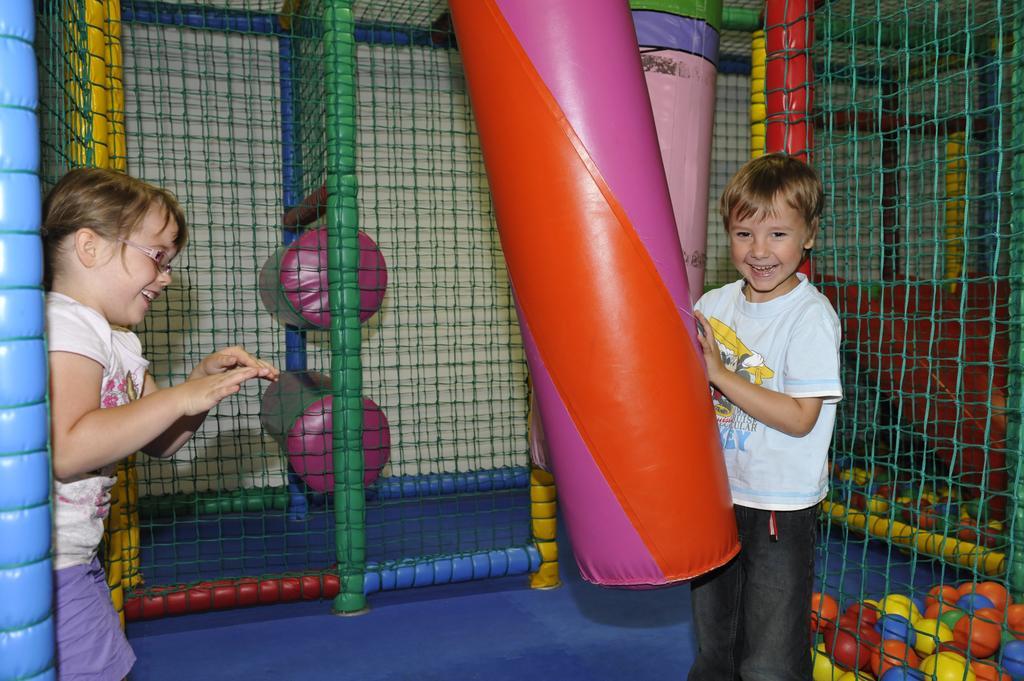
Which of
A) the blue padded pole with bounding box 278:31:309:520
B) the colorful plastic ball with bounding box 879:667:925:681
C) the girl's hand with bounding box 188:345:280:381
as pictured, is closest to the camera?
the girl's hand with bounding box 188:345:280:381

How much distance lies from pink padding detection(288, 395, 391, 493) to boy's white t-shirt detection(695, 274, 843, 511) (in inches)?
67.9

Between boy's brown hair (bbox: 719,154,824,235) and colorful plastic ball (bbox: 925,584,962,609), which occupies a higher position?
boy's brown hair (bbox: 719,154,824,235)

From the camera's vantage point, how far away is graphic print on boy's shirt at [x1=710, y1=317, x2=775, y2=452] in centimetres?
150

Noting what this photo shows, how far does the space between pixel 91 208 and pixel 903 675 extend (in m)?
1.90

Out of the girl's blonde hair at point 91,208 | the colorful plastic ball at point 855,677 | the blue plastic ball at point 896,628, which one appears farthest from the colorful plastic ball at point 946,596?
the girl's blonde hair at point 91,208

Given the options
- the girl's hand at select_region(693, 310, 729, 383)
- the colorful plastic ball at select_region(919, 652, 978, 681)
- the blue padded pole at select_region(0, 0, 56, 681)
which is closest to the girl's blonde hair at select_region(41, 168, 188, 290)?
the blue padded pole at select_region(0, 0, 56, 681)

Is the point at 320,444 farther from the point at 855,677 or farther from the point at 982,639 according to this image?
the point at 982,639

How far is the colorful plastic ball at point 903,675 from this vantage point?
1931mm

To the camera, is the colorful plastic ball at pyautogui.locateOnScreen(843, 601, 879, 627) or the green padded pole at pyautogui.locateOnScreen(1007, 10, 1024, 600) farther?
the green padded pole at pyautogui.locateOnScreen(1007, 10, 1024, 600)

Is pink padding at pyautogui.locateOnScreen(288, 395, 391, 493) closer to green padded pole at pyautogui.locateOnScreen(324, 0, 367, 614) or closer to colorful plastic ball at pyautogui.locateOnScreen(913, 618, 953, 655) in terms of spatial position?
green padded pole at pyautogui.locateOnScreen(324, 0, 367, 614)

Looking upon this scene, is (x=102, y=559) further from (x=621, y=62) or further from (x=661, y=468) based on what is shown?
(x=621, y=62)

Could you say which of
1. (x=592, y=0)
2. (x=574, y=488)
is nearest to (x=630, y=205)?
(x=592, y=0)

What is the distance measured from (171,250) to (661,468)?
31.8 inches

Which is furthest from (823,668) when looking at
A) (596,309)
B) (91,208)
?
(91,208)
